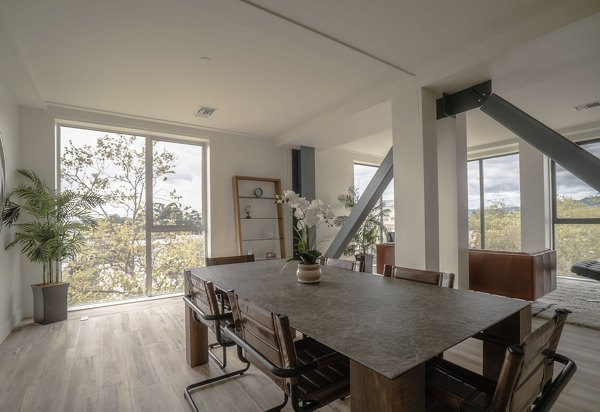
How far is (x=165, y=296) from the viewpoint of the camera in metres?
4.70

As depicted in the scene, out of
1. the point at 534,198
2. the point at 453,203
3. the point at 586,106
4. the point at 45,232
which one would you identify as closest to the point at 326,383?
the point at 453,203

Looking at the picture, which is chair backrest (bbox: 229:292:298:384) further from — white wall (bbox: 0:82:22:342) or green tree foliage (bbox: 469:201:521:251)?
green tree foliage (bbox: 469:201:521:251)

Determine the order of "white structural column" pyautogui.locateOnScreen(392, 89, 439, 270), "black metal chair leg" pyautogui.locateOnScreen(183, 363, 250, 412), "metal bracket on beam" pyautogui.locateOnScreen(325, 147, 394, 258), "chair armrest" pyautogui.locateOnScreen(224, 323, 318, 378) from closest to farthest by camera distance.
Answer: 1. "chair armrest" pyautogui.locateOnScreen(224, 323, 318, 378)
2. "black metal chair leg" pyautogui.locateOnScreen(183, 363, 250, 412)
3. "white structural column" pyautogui.locateOnScreen(392, 89, 439, 270)
4. "metal bracket on beam" pyautogui.locateOnScreen(325, 147, 394, 258)

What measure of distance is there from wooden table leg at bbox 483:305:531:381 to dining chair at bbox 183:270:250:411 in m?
1.31

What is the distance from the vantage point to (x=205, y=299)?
6.22ft

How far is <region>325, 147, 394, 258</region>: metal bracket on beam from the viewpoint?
3908mm

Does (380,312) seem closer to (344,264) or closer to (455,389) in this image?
(455,389)

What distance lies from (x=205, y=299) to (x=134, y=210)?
3.25 meters

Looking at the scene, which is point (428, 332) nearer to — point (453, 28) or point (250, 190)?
point (453, 28)

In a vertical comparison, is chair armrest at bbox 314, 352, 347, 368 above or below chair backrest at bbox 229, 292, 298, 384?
below

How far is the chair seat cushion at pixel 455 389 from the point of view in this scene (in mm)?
1125

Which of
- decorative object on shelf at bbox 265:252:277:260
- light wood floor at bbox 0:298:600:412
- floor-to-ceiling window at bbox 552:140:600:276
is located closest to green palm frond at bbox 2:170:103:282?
light wood floor at bbox 0:298:600:412

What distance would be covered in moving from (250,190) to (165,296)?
2.15 m

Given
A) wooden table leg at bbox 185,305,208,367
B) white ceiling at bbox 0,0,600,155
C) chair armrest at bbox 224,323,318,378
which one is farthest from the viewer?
wooden table leg at bbox 185,305,208,367
